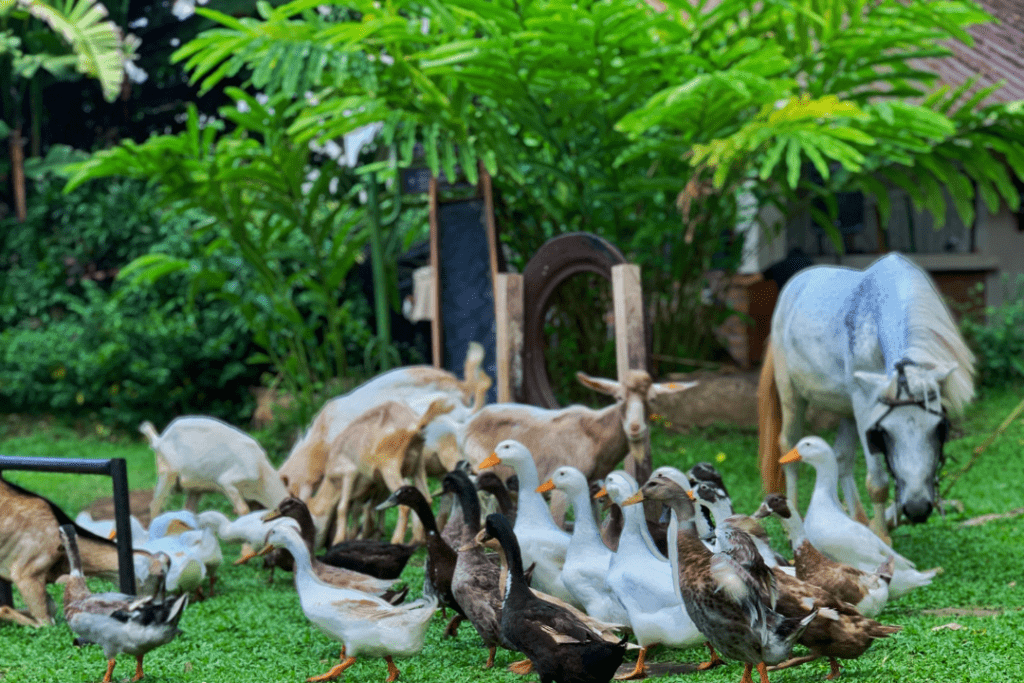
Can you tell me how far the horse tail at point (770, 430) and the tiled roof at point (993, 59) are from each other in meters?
5.70

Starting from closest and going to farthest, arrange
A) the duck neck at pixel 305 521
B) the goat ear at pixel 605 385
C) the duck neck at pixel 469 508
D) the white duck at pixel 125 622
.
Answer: the white duck at pixel 125 622, the duck neck at pixel 469 508, the duck neck at pixel 305 521, the goat ear at pixel 605 385

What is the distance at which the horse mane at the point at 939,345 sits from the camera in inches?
209

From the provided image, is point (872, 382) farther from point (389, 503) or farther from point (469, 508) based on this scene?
point (389, 503)

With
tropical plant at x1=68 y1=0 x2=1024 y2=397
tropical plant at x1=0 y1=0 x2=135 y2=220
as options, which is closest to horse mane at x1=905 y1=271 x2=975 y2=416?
tropical plant at x1=68 y1=0 x2=1024 y2=397

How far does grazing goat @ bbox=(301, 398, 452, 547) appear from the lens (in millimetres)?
6758

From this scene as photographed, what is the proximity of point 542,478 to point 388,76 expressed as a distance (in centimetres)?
407

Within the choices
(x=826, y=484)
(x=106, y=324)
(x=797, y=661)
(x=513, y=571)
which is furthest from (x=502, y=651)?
(x=106, y=324)

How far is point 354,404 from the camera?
7.55m

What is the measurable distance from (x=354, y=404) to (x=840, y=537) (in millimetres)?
3673

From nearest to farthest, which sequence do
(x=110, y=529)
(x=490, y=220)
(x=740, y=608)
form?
(x=740, y=608) < (x=110, y=529) < (x=490, y=220)

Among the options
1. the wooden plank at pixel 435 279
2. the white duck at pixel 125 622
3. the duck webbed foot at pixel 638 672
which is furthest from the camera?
the wooden plank at pixel 435 279

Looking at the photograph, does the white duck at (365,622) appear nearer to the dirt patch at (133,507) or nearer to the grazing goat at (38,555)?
the grazing goat at (38,555)

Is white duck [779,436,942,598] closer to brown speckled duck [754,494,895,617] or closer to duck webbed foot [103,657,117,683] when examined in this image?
brown speckled duck [754,494,895,617]

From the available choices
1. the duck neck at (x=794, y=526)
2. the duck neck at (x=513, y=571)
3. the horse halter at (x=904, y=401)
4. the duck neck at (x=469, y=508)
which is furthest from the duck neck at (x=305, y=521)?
the horse halter at (x=904, y=401)
